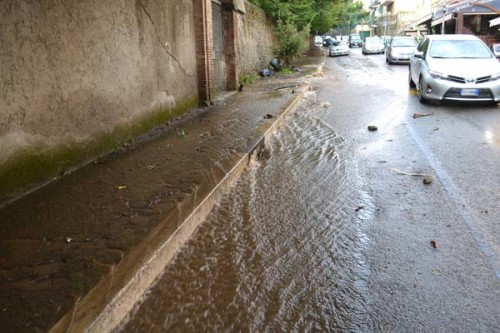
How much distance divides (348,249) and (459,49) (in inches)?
387

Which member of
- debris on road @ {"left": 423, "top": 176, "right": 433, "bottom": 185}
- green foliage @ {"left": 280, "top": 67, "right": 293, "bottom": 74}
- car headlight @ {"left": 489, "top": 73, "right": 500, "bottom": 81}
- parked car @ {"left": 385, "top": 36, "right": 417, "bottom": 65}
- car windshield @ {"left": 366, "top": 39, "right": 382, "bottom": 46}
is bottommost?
debris on road @ {"left": 423, "top": 176, "right": 433, "bottom": 185}

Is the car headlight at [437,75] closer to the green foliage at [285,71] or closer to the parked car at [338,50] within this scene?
the green foliage at [285,71]

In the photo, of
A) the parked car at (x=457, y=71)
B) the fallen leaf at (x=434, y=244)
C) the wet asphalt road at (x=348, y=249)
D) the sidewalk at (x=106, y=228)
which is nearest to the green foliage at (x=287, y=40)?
the parked car at (x=457, y=71)

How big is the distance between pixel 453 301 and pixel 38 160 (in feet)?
13.6

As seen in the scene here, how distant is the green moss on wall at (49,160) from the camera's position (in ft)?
14.9

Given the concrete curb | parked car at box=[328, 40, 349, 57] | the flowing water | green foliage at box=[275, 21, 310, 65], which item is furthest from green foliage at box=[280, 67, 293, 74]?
parked car at box=[328, 40, 349, 57]

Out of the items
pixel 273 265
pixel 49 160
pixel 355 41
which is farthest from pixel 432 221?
pixel 355 41

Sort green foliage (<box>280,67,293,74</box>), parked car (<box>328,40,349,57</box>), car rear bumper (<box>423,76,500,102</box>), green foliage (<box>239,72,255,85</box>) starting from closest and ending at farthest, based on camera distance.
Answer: car rear bumper (<box>423,76,500,102</box>), green foliage (<box>239,72,255,85</box>), green foliage (<box>280,67,293,74</box>), parked car (<box>328,40,349,57</box>)

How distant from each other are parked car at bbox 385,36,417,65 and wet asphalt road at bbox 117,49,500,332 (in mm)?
19088

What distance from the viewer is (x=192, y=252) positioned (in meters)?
4.05

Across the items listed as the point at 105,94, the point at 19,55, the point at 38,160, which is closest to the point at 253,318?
the point at 38,160

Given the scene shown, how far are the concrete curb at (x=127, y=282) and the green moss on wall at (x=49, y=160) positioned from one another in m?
1.71

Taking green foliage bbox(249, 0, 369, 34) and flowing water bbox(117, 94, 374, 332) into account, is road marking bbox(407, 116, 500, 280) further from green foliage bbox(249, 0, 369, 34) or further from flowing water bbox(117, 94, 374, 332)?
green foliage bbox(249, 0, 369, 34)

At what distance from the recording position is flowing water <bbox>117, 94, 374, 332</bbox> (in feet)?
10.1
